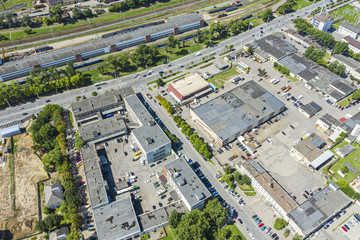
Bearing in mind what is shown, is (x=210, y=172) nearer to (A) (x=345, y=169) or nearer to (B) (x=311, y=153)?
(B) (x=311, y=153)

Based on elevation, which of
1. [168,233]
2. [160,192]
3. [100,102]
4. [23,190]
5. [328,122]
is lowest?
[168,233]

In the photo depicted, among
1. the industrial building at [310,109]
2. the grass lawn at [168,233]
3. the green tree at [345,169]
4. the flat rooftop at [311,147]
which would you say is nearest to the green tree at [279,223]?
the flat rooftop at [311,147]

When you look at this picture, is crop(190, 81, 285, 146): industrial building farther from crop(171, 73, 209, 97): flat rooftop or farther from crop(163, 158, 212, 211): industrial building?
crop(163, 158, 212, 211): industrial building

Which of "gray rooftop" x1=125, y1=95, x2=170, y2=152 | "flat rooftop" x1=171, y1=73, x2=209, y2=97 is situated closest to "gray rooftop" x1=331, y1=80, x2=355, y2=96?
"flat rooftop" x1=171, y1=73, x2=209, y2=97

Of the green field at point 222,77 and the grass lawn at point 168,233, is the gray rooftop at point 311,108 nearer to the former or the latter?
the green field at point 222,77

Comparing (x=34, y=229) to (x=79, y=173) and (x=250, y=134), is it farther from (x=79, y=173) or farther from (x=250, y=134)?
(x=250, y=134)

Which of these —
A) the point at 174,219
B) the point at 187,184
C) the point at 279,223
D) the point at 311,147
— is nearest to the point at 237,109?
the point at 311,147
